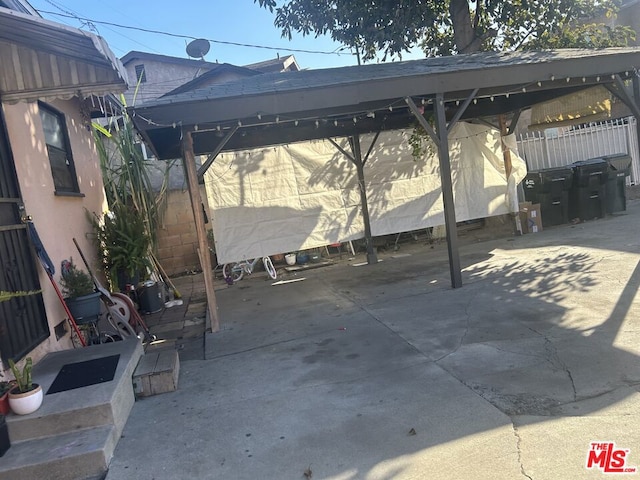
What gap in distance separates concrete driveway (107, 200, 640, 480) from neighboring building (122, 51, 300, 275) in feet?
11.4

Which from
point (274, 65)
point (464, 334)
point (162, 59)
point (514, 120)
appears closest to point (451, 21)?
point (514, 120)

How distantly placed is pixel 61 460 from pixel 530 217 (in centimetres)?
944

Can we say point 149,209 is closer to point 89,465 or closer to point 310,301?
point 310,301

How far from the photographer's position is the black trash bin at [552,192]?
984 cm

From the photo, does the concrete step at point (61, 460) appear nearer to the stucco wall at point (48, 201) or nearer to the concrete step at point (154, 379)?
the concrete step at point (154, 379)

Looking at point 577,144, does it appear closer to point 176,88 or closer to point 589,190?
point 589,190

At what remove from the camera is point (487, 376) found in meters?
3.50

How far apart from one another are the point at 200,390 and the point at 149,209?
207 inches

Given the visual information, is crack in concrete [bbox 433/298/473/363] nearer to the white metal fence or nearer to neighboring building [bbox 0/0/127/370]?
neighboring building [bbox 0/0/127/370]

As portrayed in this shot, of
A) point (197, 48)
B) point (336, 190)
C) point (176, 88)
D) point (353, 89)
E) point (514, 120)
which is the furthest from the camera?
point (197, 48)

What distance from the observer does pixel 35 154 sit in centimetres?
496

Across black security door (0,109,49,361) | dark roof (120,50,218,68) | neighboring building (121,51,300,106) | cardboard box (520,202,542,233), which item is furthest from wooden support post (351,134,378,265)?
dark roof (120,50,218,68)

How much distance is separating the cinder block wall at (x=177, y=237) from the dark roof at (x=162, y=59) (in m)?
14.2

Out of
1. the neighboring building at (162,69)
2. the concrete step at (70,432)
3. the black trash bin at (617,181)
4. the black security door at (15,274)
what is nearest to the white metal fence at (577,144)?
the black trash bin at (617,181)
